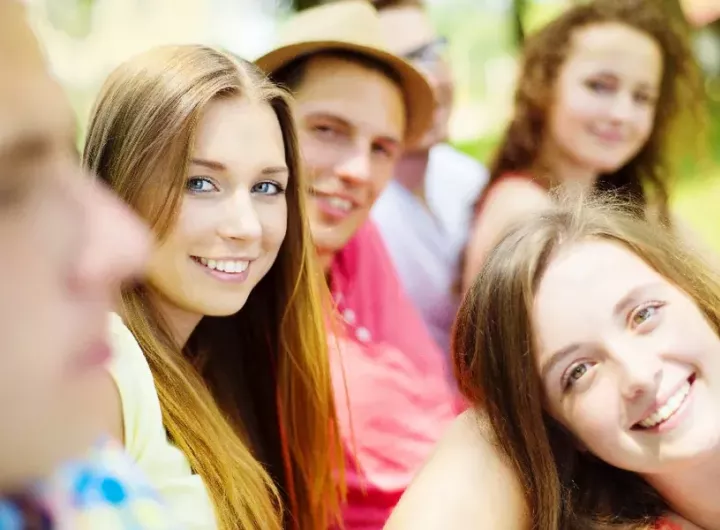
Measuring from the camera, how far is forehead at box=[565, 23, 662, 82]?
1104 mm

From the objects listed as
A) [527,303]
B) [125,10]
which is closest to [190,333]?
[527,303]

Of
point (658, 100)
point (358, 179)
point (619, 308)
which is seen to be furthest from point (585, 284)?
point (658, 100)

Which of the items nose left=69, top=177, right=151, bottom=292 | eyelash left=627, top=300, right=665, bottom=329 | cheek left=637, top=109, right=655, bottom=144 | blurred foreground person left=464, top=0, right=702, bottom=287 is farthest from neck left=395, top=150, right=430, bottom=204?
nose left=69, top=177, right=151, bottom=292

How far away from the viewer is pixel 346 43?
2.68ft

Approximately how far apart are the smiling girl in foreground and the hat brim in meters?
0.28

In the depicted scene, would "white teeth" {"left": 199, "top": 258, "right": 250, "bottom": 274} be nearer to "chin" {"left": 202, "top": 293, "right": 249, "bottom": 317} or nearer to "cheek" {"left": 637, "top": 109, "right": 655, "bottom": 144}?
"chin" {"left": 202, "top": 293, "right": 249, "bottom": 317}

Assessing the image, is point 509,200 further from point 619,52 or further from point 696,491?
point 696,491

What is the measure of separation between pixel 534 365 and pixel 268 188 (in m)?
0.27

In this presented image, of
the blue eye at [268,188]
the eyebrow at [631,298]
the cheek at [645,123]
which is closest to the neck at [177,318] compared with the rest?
the blue eye at [268,188]

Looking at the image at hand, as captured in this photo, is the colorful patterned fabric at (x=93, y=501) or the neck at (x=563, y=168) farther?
the neck at (x=563, y=168)

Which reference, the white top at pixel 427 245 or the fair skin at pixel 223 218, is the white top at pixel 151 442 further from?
the white top at pixel 427 245

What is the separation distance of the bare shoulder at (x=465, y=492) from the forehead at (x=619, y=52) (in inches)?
25.7

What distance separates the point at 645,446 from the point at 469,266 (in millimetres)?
464

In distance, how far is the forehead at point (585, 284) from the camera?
24.3 inches
